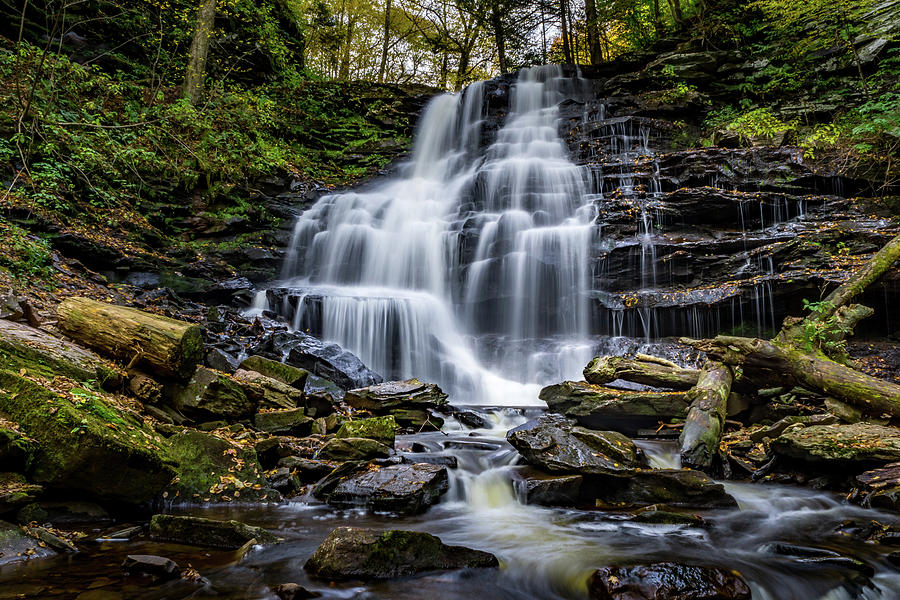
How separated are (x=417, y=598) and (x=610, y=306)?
9.17 metres

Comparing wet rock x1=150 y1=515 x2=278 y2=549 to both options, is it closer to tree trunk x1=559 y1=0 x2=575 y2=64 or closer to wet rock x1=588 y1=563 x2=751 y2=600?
wet rock x1=588 y1=563 x2=751 y2=600

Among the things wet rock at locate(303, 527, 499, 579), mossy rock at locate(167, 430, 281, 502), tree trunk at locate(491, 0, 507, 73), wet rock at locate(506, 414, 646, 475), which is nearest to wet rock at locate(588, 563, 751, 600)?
wet rock at locate(303, 527, 499, 579)

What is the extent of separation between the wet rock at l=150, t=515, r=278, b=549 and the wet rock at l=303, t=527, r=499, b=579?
0.59m

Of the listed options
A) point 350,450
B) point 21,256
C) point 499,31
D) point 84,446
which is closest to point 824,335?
point 350,450

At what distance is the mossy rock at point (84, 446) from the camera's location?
9.97 ft

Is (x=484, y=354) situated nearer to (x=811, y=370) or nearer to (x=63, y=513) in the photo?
(x=811, y=370)

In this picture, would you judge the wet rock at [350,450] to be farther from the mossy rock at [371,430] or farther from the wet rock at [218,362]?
the wet rock at [218,362]

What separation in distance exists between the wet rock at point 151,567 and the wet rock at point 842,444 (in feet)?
18.2

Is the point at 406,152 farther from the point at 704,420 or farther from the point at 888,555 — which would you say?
the point at 888,555

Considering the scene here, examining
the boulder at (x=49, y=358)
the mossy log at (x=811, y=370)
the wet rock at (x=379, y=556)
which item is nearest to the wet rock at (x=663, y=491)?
the wet rock at (x=379, y=556)

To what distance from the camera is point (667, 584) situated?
2674mm

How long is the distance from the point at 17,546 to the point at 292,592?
1.61m

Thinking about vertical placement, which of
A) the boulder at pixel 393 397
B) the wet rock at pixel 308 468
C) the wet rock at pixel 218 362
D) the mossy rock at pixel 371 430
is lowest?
the wet rock at pixel 308 468

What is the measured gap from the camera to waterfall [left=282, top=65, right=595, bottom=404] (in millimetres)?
10727
